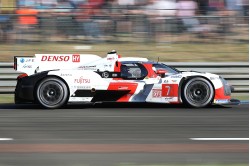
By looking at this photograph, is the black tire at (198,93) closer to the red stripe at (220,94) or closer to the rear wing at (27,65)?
the red stripe at (220,94)

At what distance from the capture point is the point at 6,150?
8.26 metres

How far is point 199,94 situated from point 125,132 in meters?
3.75

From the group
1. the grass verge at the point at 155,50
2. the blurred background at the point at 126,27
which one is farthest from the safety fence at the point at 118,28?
the grass verge at the point at 155,50

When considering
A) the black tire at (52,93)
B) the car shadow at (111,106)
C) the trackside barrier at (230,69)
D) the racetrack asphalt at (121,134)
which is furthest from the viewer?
the trackside barrier at (230,69)

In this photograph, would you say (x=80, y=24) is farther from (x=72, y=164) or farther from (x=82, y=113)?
(x=72, y=164)

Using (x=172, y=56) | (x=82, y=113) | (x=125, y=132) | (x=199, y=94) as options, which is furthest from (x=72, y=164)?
(x=172, y=56)

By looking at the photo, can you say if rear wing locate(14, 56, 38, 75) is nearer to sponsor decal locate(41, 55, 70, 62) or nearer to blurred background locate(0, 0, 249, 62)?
sponsor decal locate(41, 55, 70, 62)

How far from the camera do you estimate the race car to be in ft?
43.7

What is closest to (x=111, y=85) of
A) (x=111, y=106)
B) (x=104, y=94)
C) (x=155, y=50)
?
(x=104, y=94)

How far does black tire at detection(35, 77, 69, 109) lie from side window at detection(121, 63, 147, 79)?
1.16 m

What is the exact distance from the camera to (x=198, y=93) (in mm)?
13430

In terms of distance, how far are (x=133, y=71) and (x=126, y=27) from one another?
3815 millimetres

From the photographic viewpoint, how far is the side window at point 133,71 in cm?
1350

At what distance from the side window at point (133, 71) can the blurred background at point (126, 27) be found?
3.67m
